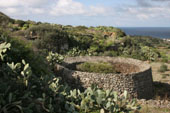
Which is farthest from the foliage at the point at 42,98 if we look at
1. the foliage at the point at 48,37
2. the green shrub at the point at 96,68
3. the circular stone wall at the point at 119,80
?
the foliage at the point at 48,37

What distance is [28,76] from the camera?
402 cm

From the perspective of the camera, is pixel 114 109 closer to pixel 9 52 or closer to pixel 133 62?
pixel 9 52

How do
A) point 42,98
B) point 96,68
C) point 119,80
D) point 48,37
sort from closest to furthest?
point 42,98, point 119,80, point 96,68, point 48,37

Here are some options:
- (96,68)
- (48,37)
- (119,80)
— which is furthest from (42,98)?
Result: (48,37)

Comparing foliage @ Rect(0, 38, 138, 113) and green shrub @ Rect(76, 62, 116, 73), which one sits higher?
foliage @ Rect(0, 38, 138, 113)

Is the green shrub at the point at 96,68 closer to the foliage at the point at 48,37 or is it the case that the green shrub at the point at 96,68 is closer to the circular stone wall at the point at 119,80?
the circular stone wall at the point at 119,80

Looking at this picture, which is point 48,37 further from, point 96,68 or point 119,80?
point 119,80

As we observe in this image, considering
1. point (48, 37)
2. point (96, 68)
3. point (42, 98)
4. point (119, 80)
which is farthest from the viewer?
point (48, 37)

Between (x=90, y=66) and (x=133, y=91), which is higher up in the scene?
(x=90, y=66)

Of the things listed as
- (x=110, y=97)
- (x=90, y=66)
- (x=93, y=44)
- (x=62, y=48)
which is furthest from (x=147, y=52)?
(x=110, y=97)

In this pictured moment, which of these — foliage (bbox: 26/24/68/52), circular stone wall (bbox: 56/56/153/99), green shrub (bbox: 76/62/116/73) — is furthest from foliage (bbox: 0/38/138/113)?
foliage (bbox: 26/24/68/52)

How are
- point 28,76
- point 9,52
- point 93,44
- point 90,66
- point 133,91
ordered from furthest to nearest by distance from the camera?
point 93,44, point 90,66, point 133,91, point 9,52, point 28,76

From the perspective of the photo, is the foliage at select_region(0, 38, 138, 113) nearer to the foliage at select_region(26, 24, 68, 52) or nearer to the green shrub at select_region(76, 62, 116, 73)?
the green shrub at select_region(76, 62, 116, 73)

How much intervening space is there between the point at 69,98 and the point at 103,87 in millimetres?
7048
